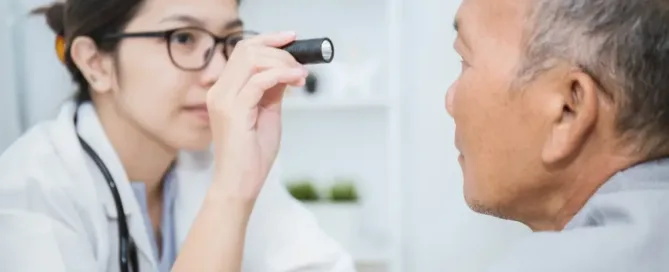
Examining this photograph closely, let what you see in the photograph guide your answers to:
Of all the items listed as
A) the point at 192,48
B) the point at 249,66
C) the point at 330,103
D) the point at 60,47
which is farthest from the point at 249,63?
the point at 330,103

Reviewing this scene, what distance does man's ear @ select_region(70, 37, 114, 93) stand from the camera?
923 mm

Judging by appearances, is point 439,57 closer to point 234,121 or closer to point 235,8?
point 235,8

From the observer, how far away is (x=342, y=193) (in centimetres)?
144

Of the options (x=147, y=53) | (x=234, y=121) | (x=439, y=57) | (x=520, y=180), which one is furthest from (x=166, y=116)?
(x=439, y=57)

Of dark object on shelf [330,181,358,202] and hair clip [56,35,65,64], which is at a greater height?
hair clip [56,35,65,64]

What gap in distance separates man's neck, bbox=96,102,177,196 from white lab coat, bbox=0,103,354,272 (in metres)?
0.02

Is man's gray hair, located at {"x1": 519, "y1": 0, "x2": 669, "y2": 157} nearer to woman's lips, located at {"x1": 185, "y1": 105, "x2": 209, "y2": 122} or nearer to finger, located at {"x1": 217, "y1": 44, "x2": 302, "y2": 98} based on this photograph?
finger, located at {"x1": 217, "y1": 44, "x2": 302, "y2": 98}

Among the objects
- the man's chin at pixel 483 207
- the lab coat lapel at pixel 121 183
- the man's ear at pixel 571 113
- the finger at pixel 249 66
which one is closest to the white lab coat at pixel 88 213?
the lab coat lapel at pixel 121 183

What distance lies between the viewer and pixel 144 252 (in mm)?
Result: 897

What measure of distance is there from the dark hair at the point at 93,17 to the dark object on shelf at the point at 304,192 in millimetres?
615

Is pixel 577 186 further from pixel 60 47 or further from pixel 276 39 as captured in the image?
pixel 60 47

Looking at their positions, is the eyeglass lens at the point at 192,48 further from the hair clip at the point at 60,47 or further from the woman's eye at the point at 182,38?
the hair clip at the point at 60,47

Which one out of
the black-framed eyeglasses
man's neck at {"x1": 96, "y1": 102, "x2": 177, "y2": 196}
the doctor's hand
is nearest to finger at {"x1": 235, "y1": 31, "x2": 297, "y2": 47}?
the doctor's hand

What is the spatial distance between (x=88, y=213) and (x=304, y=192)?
648mm
